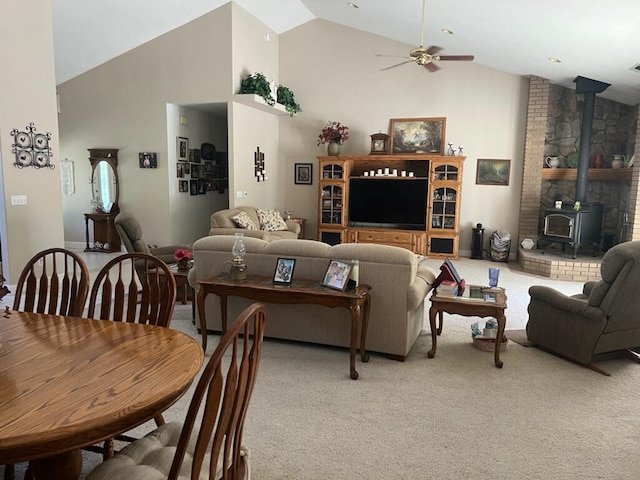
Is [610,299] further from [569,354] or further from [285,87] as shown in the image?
[285,87]

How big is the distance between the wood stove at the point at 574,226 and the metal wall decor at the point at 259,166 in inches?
193

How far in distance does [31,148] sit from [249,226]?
9.52 feet

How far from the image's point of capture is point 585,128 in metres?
7.32

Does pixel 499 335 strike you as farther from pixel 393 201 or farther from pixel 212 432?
pixel 393 201

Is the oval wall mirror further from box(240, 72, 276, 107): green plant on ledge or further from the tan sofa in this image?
the tan sofa

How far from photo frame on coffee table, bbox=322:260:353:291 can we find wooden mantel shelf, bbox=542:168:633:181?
19.5 feet

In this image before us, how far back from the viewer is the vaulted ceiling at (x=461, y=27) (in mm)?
5145

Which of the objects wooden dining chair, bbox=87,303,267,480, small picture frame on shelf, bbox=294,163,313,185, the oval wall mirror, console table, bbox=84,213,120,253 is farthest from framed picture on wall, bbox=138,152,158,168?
wooden dining chair, bbox=87,303,267,480

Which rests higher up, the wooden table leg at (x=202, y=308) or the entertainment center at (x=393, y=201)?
the entertainment center at (x=393, y=201)

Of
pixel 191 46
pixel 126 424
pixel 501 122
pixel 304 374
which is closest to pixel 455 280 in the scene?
pixel 304 374

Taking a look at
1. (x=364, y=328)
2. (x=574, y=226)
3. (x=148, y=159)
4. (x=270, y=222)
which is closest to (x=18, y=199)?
(x=148, y=159)

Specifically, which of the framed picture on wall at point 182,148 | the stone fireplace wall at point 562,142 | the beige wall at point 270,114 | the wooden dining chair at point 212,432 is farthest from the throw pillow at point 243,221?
the wooden dining chair at point 212,432

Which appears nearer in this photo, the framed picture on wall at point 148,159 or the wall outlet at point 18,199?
the wall outlet at point 18,199

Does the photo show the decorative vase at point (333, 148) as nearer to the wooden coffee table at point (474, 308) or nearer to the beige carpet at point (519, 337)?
the beige carpet at point (519, 337)
